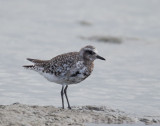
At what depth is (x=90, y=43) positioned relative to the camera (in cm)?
1947

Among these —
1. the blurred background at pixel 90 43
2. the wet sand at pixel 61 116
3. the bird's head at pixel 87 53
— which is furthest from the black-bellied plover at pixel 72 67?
the blurred background at pixel 90 43

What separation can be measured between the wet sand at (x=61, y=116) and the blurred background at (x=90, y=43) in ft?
2.58

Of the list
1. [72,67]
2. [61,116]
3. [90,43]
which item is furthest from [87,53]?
[90,43]

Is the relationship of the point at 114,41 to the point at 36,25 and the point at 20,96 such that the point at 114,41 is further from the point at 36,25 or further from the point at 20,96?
A: the point at 20,96

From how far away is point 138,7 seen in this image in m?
25.2

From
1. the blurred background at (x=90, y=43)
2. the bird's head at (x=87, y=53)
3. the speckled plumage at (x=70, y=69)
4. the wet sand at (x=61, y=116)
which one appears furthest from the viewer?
the blurred background at (x=90, y=43)

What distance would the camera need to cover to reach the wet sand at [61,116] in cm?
987

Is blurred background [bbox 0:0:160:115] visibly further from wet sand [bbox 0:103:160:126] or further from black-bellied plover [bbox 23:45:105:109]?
black-bellied plover [bbox 23:45:105:109]

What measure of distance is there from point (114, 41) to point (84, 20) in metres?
3.22

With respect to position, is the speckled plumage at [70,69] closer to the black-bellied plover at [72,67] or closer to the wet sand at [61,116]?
the black-bellied plover at [72,67]

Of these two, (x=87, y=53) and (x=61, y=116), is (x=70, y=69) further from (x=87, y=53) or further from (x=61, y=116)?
(x=61, y=116)

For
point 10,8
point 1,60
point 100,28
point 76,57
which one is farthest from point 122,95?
point 10,8

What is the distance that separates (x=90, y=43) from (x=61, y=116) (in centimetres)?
922

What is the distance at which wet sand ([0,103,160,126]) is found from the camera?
9.87 meters
